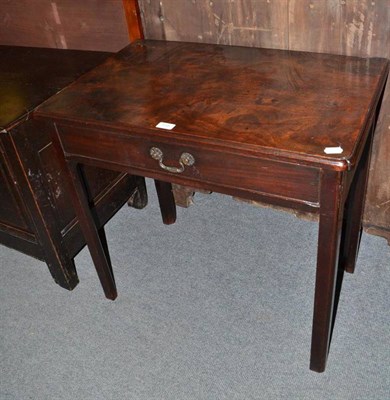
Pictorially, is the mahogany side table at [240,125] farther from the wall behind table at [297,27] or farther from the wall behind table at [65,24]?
the wall behind table at [65,24]

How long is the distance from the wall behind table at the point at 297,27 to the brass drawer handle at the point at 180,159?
59cm

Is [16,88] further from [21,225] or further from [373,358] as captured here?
[373,358]

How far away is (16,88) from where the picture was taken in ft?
5.35

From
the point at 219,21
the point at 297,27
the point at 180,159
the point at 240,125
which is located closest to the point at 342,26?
the point at 297,27

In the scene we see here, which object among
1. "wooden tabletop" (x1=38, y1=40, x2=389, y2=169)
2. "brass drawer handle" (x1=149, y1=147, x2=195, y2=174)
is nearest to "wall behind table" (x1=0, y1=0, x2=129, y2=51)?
"wooden tabletop" (x1=38, y1=40, x2=389, y2=169)

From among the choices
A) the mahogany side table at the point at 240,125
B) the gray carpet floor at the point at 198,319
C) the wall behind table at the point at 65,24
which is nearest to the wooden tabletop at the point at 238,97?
the mahogany side table at the point at 240,125

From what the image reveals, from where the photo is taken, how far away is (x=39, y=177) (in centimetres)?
155

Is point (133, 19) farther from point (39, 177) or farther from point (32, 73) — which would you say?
point (39, 177)

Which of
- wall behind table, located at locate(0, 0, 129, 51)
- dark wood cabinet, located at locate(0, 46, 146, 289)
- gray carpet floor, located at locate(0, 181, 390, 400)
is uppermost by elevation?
wall behind table, located at locate(0, 0, 129, 51)

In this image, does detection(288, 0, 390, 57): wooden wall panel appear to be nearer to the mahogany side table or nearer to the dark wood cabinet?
the mahogany side table

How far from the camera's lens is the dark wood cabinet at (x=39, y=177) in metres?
1.48

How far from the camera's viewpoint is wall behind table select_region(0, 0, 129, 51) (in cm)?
185

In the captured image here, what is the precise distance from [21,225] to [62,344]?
1.44 feet

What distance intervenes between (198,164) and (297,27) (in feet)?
1.97
